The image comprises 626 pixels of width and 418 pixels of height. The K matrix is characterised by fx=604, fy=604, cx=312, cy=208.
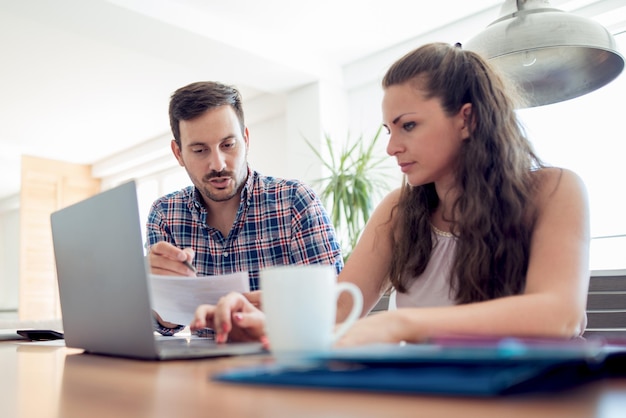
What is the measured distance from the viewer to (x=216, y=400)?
1.44 ft

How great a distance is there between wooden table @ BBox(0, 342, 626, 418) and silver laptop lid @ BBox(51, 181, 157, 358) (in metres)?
0.08

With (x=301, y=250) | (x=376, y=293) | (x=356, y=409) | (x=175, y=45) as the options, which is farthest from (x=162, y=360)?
(x=175, y=45)

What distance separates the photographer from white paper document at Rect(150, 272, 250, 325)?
97 centimetres

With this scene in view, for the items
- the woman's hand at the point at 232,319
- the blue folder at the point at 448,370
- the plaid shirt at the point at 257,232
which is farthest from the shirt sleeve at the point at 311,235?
the blue folder at the point at 448,370

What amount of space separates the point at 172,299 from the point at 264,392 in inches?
24.6

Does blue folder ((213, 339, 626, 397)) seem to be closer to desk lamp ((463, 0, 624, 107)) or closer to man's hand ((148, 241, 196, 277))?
man's hand ((148, 241, 196, 277))

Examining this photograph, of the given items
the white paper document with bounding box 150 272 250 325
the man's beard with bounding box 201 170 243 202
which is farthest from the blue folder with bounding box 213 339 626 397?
the man's beard with bounding box 201 170 243 202

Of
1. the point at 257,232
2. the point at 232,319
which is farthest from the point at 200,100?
the point at 232,319

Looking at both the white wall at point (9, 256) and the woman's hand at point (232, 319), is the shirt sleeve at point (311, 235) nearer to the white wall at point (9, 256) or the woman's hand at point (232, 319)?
the woman's hand at point (232, 319)

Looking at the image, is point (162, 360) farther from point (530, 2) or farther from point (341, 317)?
point (530, 2)

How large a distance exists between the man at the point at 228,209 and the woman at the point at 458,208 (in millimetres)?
424

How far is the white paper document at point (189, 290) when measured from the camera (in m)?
0.97

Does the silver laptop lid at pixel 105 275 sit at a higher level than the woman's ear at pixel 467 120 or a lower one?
lower

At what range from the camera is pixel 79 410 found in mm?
452
